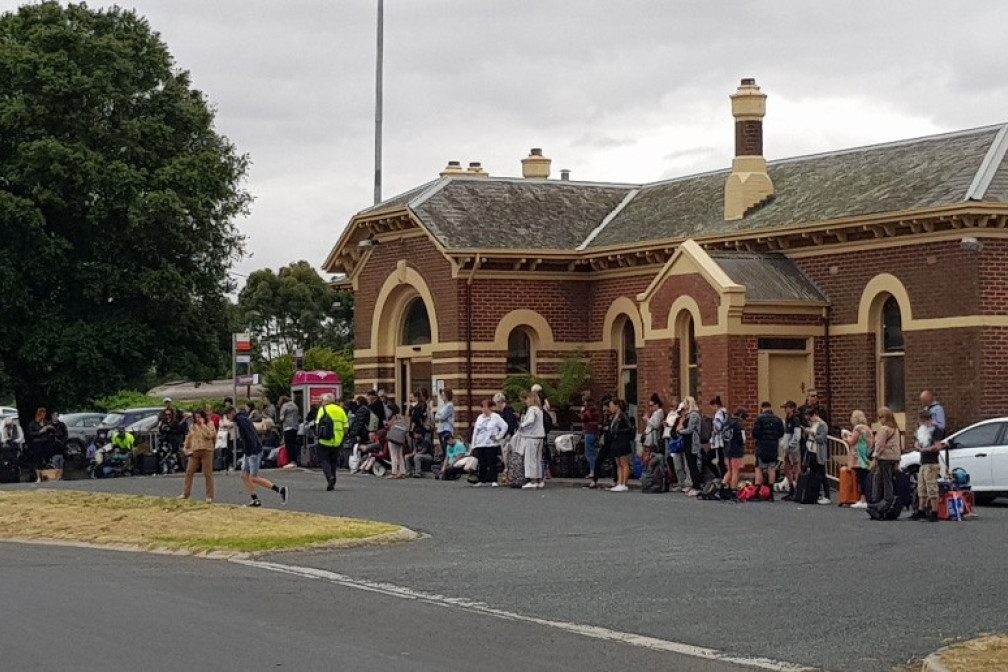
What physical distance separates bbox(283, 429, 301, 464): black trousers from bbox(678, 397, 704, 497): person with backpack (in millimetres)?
11949

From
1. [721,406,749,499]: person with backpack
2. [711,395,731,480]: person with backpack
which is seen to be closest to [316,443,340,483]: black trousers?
[711,395,731,480]: person with backpack

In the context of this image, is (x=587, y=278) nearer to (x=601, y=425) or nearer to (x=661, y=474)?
(x=601, y=425)

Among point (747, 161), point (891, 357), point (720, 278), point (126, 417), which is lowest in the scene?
point (126, 417)

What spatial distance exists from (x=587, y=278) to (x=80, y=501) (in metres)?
15.2

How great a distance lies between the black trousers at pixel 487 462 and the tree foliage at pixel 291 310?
153 feet

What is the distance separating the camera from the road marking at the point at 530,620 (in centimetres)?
1255

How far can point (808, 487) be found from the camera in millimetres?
27234

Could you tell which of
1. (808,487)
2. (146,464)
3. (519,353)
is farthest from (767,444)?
(146,464)

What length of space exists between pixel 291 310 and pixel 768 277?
4945cm

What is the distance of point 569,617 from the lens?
48.7 feet

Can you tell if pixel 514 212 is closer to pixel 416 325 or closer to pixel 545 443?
pixel 416 325

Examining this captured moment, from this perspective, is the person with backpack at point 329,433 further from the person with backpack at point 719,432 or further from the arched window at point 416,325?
the arched window at point 416,325

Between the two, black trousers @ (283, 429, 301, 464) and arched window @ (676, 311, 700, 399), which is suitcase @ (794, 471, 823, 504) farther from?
black trousers @ (283, 429, 301, 464)

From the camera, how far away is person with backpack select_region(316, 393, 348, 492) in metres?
29.4
